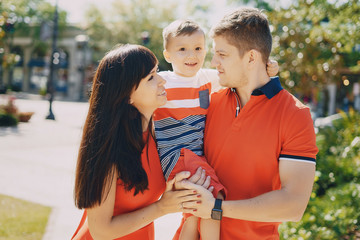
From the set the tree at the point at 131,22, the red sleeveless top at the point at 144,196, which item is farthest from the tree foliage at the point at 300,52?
the tree at the point at 131,22

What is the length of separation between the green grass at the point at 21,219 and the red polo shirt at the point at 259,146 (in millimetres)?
4095

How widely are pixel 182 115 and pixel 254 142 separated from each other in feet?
2.49

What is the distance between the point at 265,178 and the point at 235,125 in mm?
358

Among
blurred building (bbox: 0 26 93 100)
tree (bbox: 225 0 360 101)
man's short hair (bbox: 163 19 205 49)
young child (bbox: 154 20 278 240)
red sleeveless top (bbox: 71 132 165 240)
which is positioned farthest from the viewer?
blurred building (bbox: 0 26 93 100)

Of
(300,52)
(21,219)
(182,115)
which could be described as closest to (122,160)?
(182,115)

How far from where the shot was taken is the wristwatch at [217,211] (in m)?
2.09

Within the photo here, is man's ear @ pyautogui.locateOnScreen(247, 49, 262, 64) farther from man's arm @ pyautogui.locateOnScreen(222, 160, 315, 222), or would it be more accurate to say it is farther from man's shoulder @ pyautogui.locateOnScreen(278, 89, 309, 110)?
man's arm @ pyautogui.locateOnScreen(222, 160, 315, 222)

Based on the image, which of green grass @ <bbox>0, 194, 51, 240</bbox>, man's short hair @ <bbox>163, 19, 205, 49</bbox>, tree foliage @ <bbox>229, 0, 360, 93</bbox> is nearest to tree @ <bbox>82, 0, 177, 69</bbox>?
tree foliage @ <bbox>229, 0, 360, 93</bbox>

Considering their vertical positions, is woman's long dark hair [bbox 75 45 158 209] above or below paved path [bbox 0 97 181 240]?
above

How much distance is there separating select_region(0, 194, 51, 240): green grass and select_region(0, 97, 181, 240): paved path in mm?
150

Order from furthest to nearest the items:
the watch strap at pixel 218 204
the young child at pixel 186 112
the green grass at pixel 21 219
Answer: the green grass at pixel 21 219 → the young child at pixel 186 112 → the watch strap at pixel 218 204

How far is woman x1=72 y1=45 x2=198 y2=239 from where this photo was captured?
2143mm

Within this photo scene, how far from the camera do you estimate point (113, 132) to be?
7.25 ft

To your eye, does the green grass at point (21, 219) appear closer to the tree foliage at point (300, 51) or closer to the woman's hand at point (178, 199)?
the woman's hand at point (178, 199)
